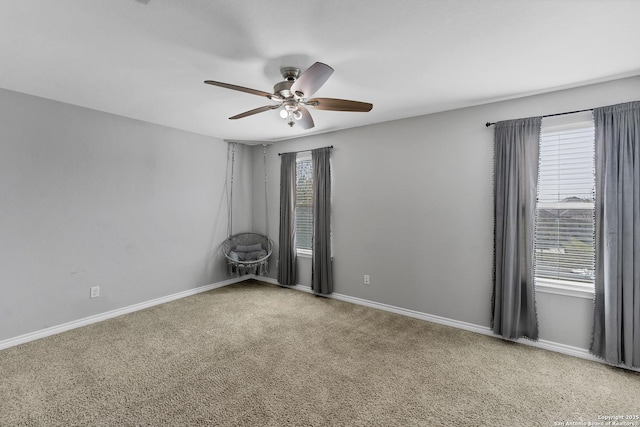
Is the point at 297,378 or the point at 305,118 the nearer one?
the point at 297,378

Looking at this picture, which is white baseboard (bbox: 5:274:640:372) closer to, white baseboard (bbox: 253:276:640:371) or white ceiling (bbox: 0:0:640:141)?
white baseboard (bbox: 253:276:640:371)

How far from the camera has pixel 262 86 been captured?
109 inches

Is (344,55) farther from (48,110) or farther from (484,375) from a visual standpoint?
(48,110)

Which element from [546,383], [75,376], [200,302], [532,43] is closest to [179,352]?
[75,376]

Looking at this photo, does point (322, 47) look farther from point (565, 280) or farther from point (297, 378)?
point (565, 280)

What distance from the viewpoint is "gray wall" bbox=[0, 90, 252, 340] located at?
116 inches

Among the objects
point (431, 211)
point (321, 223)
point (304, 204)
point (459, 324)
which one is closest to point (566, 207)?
point (431, 211)

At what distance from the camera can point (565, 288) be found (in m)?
2.78

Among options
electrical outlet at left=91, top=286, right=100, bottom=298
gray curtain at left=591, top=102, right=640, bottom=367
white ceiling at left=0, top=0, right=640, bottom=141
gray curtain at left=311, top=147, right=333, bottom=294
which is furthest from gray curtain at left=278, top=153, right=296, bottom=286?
gray curtain at left=591, top=102, right=640, bottom=367

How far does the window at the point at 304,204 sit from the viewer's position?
4809 mm

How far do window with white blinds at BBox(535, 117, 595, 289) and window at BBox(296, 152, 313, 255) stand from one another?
3.05m

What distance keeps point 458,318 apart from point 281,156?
3571 mm

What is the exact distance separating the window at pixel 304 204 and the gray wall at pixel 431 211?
1.89 ft

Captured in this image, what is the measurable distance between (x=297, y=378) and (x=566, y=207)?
9.83 feet
